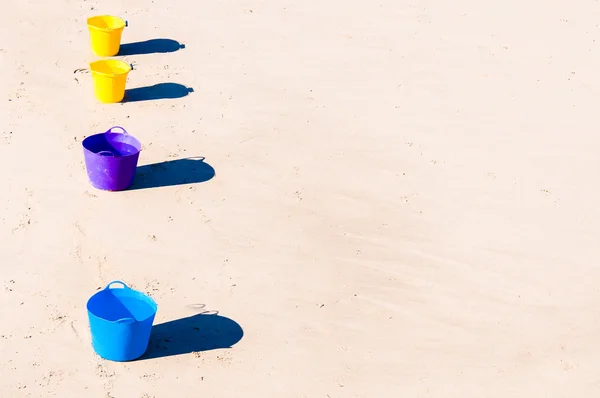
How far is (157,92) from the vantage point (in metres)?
9.05

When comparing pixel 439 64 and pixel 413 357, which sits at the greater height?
pixel 439 64

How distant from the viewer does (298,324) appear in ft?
20.2

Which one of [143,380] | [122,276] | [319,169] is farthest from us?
[319,169]

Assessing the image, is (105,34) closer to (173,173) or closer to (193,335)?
(173,173)

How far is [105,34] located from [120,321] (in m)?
4.88

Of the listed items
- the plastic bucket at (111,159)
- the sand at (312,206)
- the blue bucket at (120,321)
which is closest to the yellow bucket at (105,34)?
the sand at (312,206)

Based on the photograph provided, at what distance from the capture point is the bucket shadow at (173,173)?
7607 mm

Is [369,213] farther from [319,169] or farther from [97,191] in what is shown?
→ [97,191]

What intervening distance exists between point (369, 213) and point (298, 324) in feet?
5.33

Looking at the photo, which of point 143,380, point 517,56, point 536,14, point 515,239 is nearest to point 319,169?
point 515,239

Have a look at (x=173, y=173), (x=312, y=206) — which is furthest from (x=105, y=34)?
(x=312, y=206)

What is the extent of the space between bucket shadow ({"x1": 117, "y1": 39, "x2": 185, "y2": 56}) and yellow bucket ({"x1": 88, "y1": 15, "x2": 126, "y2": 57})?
20 cm

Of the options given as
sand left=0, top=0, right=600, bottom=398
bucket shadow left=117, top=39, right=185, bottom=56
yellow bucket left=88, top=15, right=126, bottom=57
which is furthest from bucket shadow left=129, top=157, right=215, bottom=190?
bucket shadow left=117, top=39, right=185, bottom=56

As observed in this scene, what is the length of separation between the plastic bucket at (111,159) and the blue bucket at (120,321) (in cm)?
151
